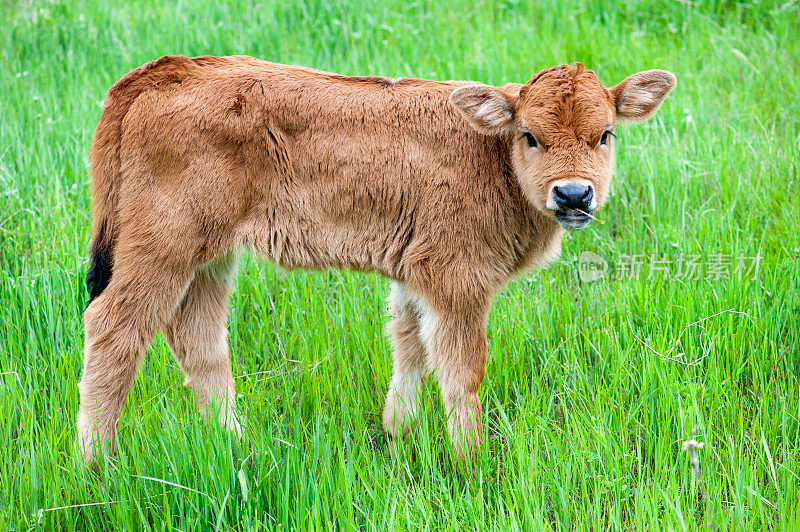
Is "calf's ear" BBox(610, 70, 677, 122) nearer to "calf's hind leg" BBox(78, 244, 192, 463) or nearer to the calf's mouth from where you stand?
the calf's mouth

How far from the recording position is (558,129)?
141 inches

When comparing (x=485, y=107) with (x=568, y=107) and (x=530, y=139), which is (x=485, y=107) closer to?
(x=530, y=139)

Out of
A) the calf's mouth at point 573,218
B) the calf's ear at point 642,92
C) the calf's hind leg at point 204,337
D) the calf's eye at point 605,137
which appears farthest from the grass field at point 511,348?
the calf's ear at point 642,92

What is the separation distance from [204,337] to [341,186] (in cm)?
119

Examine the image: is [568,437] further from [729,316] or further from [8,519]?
[8,519]

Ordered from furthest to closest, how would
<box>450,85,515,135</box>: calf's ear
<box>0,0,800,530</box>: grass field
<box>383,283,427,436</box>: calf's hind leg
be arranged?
<box>383,283,427,436</box>: calf's hind leg, <box>450,85,515,135</box>: calf's ear, <box>0,0,800,530</box>: grass field

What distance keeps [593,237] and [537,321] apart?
1043mm

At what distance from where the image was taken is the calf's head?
3562mm

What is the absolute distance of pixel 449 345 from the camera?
381 centimetres

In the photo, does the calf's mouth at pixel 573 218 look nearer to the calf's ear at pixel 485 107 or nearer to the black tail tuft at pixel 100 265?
the calf's ear at pixel 485 107

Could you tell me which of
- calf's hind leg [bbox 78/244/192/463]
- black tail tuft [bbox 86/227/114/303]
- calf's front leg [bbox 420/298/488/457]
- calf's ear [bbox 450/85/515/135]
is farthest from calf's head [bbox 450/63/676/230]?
black tail tuft [bbox 86/227/114/303]

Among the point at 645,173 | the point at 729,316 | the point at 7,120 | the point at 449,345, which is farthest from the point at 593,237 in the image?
the point at 7,120

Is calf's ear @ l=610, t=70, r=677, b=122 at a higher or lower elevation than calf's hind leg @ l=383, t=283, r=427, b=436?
higher

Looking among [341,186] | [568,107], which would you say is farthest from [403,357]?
[568,107]
